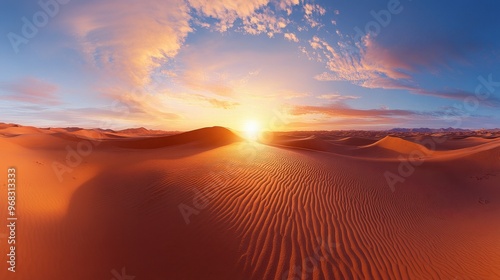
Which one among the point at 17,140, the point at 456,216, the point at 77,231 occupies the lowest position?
the point at 456,216

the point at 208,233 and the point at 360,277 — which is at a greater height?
the point at 208,233

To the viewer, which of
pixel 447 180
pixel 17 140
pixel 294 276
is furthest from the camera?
pixel 17 140

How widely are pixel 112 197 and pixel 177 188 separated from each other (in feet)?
7.32

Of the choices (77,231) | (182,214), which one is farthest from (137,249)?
(77,231)

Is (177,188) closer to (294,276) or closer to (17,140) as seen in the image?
(294,276)

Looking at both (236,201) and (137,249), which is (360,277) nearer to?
(236,201)

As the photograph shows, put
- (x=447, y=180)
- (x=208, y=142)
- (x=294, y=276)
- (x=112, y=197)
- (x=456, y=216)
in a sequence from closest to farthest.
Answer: (x=294, y=276) < (x=112, y=197) < (x=456, y=216) < (x=447, y=180) < (x=208, y=142)

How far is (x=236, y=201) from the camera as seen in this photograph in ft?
25.6

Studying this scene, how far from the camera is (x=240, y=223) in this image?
6.57 metres

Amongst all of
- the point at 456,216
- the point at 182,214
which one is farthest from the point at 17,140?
the point at 456,216

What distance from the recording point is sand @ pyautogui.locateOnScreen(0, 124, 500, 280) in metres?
5.19

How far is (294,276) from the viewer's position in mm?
4938

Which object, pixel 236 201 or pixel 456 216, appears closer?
pixel 236 201

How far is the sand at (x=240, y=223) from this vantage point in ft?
17.0
